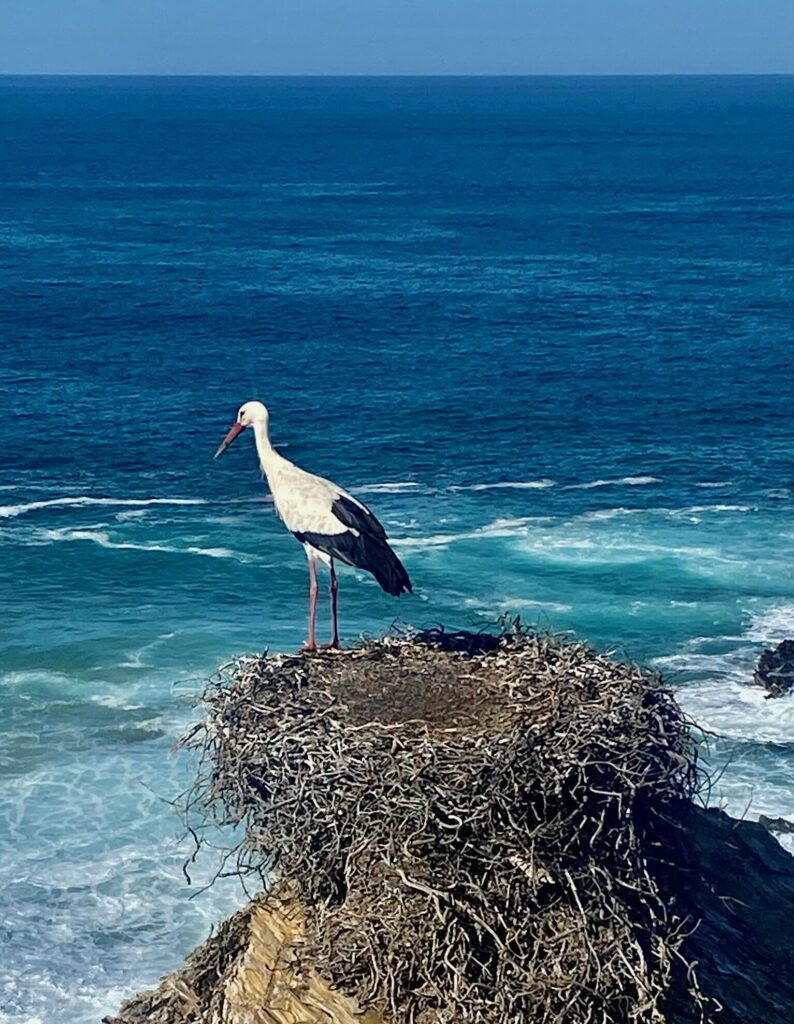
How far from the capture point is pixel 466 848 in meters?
17.6

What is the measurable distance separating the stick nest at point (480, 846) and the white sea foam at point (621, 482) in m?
41.1

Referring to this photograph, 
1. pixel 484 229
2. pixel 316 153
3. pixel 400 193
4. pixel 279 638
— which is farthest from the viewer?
pixel 316 153

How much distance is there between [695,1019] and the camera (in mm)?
18906

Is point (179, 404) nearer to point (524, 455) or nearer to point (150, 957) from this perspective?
point (524, 455)

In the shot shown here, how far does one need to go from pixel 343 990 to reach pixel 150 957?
1287 cm

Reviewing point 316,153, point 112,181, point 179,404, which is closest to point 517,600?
point 179,404

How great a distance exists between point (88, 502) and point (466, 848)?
42.8 metres

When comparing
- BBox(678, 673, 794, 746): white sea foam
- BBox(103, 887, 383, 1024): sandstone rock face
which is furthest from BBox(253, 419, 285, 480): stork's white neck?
BBox(678, 673, 794, 746): white sea foam

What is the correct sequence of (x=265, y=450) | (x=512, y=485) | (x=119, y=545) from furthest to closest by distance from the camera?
(x=512, y=485) < (x=119, y=545) < (x=265, y=450)

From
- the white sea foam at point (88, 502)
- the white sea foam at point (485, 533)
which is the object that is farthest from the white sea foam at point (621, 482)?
the white sea foam at point (88, 502)

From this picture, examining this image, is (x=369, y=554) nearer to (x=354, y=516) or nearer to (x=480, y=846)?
(x=354, y=516)

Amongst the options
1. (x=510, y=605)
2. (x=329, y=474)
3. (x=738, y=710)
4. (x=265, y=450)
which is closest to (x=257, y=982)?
(x=265, y=450)

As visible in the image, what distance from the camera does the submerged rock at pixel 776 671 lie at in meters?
41.2

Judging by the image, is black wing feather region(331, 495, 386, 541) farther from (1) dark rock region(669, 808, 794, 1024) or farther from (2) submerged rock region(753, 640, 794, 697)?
(2) submerged rock region(753, 640, 794, 697)
